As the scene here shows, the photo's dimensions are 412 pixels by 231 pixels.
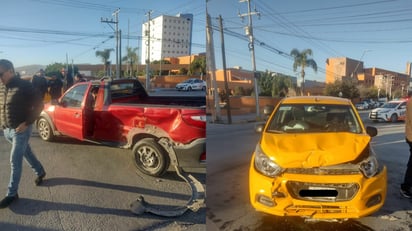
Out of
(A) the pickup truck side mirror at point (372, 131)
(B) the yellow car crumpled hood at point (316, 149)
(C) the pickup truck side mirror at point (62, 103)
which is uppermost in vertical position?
(C) the pickup truck side mirror at point (62, 103)

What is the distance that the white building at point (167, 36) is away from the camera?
124 centimetres

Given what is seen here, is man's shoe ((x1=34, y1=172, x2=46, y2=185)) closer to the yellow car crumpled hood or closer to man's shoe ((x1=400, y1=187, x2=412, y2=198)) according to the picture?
the yellow car crumpled hood

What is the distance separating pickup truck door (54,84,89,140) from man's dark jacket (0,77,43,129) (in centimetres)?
16

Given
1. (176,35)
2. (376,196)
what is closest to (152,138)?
(176,35)

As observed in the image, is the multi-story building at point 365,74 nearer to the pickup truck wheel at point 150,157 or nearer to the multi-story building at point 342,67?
the multi-story building at point 342,67

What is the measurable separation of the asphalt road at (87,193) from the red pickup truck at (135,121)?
0.06 metres

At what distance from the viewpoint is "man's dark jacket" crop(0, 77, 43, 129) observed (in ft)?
3.92

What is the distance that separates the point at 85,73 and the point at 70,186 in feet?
1.59

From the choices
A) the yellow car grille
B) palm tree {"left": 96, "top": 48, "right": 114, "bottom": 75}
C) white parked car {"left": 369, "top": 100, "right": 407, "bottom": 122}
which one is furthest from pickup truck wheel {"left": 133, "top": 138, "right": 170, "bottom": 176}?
white parked car {"left": 369, "top": 100, "right": 407, "bottom": 122}

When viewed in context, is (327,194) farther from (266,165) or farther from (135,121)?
(135,121)

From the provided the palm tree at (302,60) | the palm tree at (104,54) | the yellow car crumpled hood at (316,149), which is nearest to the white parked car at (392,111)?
the yellow car crumpled hood at (316,149)

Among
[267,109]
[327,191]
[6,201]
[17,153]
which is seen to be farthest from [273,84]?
[6,201]

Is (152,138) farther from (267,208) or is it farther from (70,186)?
(267,208)

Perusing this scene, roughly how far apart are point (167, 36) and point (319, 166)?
0.77 meters
